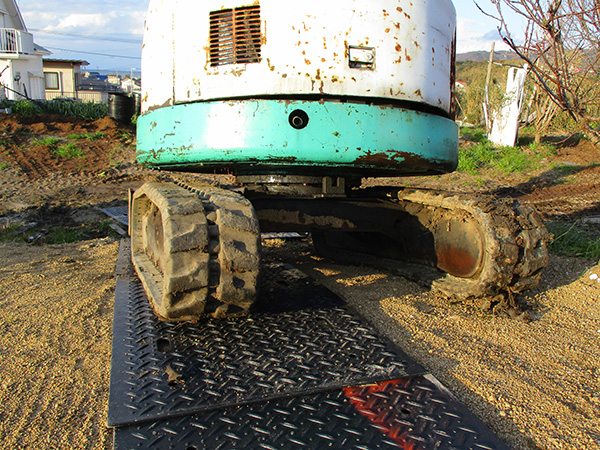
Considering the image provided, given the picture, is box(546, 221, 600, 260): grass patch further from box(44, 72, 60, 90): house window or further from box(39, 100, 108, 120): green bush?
box(44, 72, 60, 90): house window

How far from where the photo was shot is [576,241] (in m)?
4.99

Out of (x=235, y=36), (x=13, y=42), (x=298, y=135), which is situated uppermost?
(x=13, y=42)

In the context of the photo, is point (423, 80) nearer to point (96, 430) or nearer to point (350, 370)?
point (350, 370)

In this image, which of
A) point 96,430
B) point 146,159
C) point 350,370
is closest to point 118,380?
point 96,430

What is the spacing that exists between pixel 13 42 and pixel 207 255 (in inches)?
1268

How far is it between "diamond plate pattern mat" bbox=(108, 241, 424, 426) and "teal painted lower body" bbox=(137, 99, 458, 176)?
0.92 metres

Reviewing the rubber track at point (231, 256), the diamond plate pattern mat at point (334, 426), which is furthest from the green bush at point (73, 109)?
the diamond plate pattern mat at point (334, 426)

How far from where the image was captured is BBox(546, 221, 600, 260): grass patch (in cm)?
469

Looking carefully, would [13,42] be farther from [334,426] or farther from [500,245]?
[334,426]

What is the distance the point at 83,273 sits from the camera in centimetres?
415

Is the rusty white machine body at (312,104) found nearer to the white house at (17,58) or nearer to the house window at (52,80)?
the white house at (17,58)

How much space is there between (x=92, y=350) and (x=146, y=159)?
1325 millimetres

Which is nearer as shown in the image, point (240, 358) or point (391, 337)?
point (240, 358)

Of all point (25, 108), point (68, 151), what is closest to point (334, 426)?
point (68, 151)
